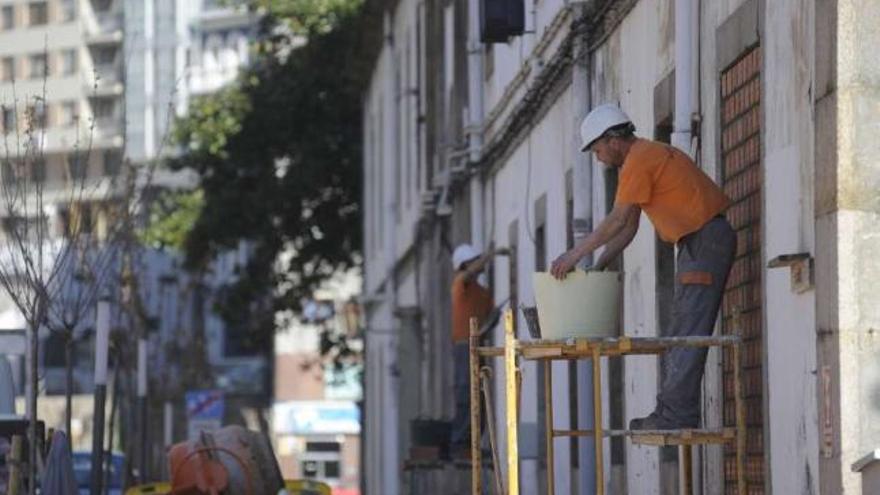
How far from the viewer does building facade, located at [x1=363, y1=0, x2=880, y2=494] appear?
11352 millimetres

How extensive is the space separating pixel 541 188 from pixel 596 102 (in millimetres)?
3300

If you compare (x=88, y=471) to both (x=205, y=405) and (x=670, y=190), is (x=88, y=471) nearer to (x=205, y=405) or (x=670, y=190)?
(x=205, y=405)

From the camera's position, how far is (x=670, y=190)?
1297 cm

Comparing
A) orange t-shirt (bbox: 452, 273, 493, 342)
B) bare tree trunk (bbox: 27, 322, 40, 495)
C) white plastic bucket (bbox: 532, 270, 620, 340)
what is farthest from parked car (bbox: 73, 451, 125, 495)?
white plastic bucket (bbox: 532, 270, 620, 340)

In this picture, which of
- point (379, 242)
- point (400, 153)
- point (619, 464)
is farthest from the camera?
point (379, 242)

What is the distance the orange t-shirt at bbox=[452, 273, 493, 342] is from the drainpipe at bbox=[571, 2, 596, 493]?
4285 mm

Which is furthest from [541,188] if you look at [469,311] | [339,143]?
[339,143]

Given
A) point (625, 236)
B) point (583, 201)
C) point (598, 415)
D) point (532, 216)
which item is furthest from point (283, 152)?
point (598, 415)

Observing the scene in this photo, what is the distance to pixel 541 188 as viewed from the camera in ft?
74.2

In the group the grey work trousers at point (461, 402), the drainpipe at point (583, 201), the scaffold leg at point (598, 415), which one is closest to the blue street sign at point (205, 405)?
the grey work trousers at point (461, 402)

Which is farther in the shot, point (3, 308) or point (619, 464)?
point (3, 308)

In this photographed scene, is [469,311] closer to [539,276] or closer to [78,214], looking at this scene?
[78,214]

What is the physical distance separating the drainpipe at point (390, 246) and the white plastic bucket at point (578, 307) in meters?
25.2

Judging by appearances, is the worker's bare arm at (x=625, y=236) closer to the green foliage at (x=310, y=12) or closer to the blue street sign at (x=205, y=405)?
the blue street sign at (x=205, y=405)
